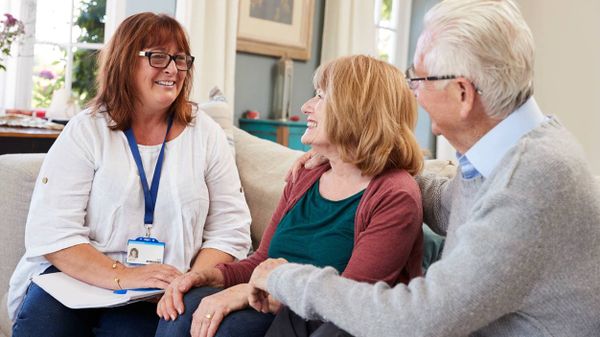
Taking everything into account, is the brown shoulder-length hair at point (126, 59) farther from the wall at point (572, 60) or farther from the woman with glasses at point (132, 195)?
the wall at point (572, 60)

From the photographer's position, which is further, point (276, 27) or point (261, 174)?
point (276, 27)

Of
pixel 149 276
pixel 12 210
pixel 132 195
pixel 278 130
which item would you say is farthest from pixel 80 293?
pixel 278 130

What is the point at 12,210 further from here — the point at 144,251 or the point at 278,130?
the point at 278,130

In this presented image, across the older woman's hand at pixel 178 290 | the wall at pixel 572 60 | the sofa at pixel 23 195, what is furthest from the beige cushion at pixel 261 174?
the wall at pixel 572 60

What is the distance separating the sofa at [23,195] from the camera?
225cm

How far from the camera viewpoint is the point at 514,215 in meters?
1.13

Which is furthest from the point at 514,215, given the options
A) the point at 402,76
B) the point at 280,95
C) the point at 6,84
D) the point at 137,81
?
the point at 280,95

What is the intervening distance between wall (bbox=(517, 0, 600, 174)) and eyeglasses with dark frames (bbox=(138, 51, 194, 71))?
5052mm

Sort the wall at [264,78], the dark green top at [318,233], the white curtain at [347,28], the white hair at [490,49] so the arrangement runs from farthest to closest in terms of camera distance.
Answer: the white curtain at [347,28] < the wall at [264,78] < the dark green top at [318,233] < the white hair at [490,49]

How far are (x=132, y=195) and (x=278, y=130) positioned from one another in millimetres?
2863

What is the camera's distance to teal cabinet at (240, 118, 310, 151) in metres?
4.85

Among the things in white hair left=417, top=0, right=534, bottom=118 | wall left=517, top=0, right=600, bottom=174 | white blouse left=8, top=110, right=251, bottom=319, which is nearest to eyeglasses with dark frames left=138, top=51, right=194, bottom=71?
white blouse left=8, top=110, right=251, bottom=319

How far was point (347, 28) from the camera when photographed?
5438 mm

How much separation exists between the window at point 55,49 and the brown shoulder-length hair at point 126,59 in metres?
2.30
